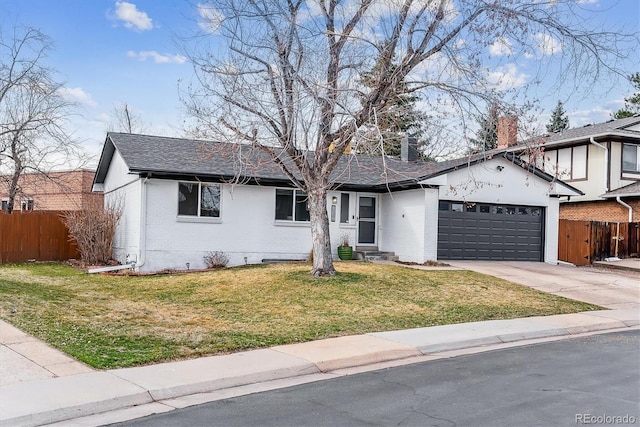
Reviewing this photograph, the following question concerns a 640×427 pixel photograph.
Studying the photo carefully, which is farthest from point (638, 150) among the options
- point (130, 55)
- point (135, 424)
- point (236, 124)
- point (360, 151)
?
point (135, 424)

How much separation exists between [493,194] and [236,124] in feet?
36.8

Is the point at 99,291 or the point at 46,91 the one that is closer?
the point at 99,291

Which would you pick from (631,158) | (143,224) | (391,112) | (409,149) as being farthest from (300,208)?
(631,158)

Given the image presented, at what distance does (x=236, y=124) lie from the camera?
14.6 metres

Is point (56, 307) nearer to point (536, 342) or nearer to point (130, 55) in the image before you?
point (130, 55)

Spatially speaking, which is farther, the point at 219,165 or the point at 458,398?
the point at 219,165

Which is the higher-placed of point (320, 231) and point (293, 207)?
point (293, 207)

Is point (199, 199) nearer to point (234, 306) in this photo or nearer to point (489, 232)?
point (234, 306)

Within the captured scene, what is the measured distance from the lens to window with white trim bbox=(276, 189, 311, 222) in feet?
67.8

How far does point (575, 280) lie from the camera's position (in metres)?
17.9

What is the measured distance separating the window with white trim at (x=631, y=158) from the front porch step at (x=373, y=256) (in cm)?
1355

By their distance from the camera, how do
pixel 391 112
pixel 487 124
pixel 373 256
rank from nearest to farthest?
pixel 487 124
pixel 391 112
pixel 373 256

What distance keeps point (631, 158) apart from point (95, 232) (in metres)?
23.7

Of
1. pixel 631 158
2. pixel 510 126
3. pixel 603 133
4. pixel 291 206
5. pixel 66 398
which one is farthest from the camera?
pixel 631 158
